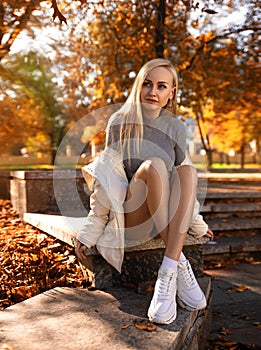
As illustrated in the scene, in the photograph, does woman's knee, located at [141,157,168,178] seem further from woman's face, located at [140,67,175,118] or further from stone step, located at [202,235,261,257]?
stone step, located at [202,235,261,257]

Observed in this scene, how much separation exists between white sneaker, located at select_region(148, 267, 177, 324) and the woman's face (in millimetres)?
1163

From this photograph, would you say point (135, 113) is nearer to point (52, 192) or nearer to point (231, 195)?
point (52, 192)

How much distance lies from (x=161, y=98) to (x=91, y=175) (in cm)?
76

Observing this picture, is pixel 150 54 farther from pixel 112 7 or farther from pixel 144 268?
pixel 144 268

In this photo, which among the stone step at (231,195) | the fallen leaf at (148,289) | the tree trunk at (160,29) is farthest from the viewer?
the tree trunk at (160,29)

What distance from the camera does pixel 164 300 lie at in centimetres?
220

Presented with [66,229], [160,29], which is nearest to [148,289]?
[66,229]

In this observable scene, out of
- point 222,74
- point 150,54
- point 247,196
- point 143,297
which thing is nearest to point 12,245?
point 143,297


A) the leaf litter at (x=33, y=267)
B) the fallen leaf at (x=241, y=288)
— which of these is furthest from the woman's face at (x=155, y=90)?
the fallen leaf at (x=241, y=288)

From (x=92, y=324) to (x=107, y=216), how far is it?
2.35ft

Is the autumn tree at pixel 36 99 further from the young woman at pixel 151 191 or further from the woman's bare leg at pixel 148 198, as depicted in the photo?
the woman's bare leg at pixel 148 198

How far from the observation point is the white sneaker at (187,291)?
240 centimetres

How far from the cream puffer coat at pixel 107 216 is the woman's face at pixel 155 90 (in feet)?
1.77

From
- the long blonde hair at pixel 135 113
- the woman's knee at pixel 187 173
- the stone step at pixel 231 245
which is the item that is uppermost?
the long blonde hair at pixel 135 113
